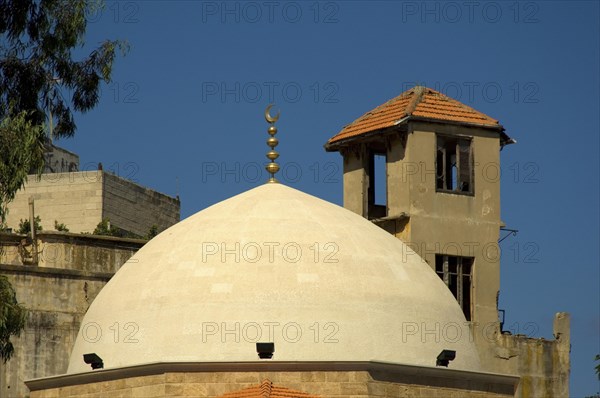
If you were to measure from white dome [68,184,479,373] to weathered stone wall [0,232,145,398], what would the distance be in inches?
377

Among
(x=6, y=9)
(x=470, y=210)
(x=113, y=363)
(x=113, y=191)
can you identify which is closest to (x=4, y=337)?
(x=113, y=363)

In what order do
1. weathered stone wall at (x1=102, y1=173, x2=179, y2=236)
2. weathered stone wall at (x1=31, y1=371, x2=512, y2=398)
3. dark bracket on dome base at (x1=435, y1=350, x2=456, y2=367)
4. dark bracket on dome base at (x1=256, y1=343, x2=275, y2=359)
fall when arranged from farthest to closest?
1. weathered stone wall at (x1=102, y1=173, x2=179, y2=236)
2. dark bracket on dome base at (x1=435, y1=350, x2=456, y2=367)
3. dark bracket on dome base at (x1=256, y1=343, x2=275, y2=359)
4. weathered stone wall at (x1=31, y1=371, x2=512, y2=398)

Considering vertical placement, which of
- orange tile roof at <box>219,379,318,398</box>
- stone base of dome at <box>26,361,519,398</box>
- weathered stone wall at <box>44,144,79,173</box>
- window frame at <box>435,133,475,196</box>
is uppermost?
weathered stone wall at <box>44,144,79,173</box>

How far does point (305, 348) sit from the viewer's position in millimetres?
22625

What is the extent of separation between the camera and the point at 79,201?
5238 centimetres

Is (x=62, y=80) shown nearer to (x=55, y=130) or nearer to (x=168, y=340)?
(x=55, y=130)

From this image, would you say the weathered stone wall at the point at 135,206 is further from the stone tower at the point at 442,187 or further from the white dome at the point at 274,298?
the white dome at the point at 274,298

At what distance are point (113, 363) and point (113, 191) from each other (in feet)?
97.7

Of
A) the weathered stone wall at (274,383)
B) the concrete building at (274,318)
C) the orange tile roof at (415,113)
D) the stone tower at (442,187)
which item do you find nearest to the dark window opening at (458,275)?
the stone tower at (442,187)

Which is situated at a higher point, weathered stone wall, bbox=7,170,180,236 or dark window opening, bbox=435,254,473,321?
weathered stone wall, bbox=7,170,180,236

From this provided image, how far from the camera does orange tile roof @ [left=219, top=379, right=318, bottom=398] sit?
21.8 m

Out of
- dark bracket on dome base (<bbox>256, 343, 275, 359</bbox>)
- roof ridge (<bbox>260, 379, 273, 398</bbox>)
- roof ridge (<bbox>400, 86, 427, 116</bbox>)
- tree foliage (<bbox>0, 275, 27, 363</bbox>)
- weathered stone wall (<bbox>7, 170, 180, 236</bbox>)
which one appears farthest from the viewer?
weathered stone wall (<bbox>7, 170, 180, 236</bbox>)

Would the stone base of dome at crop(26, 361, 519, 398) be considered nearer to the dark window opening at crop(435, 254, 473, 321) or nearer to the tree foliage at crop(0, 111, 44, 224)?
the tree foliage at crop(0, 111, 44, 224)

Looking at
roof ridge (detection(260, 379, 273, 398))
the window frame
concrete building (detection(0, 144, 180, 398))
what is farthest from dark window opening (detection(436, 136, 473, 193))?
roof ridge (detection(260, 379, 273, 398))
